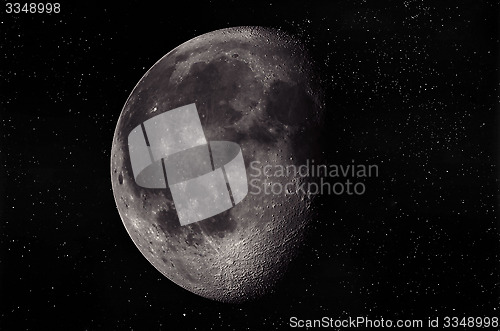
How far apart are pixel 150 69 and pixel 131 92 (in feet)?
0.57

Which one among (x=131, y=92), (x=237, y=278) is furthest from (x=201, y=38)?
(x=237, y=278)

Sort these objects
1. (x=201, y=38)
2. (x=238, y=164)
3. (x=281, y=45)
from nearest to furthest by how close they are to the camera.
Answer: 1. (x=238, y=164)
2. (x=281, y=45)
3. (x=201, y=38)

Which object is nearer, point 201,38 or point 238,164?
point 238,164

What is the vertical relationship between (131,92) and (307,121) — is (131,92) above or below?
above

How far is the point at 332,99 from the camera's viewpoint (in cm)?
217

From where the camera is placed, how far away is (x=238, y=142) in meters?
1.96

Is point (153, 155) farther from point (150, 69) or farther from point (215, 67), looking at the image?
point (150, 69)

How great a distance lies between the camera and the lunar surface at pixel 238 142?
6.53 ft

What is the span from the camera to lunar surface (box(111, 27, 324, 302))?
1989 millimetres
